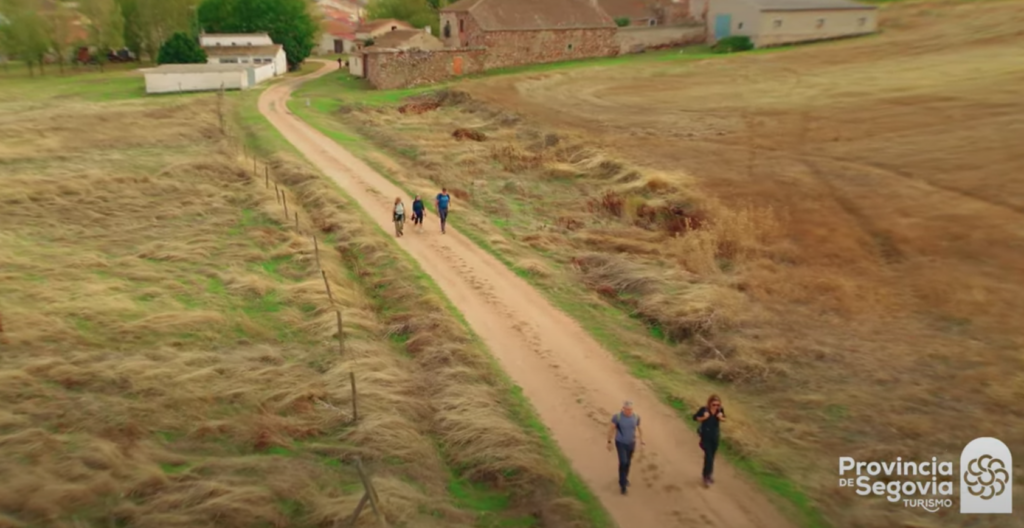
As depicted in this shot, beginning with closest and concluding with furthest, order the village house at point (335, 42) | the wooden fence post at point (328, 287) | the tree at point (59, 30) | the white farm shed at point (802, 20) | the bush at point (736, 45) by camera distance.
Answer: the wooden fence post at point (328, 287)
the white farm shed at point (802, 20)
the bush at point (736, 45)
the tree at point (59, 30)
the village house at point (335, 42)

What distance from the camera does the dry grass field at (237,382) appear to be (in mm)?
10586

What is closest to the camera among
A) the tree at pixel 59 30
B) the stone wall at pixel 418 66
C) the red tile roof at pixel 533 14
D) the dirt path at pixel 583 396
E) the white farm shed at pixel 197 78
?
the dirt path at pixel 583 396

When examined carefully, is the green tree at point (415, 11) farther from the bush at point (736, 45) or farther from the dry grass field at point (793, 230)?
the dry grass field at point (793, 230)

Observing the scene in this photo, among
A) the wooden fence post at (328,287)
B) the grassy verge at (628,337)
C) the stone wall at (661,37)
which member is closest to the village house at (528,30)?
the stone wall at (661,37)

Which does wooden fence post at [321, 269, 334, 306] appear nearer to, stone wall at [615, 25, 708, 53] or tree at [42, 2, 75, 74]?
stone wall at [615, 25, 708, 53]

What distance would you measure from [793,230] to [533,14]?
45950 mm

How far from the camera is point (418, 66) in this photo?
57.7 metres

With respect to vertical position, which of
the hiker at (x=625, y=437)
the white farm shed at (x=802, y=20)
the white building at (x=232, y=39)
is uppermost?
the white building at (x=232, y=39)

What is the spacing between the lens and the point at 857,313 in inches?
672

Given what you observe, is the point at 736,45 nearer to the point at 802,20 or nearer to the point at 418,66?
the point at 802,20

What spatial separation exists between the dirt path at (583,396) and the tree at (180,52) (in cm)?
4968

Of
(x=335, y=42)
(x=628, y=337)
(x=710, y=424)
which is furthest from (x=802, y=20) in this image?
(x=335, y=42)

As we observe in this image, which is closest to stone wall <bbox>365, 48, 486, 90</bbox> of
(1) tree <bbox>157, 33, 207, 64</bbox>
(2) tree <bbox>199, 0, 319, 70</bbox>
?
(1) tree <bbox>157, 33, 207, 64</bbox>

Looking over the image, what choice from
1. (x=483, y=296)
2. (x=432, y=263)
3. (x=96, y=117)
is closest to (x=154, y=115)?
(x=96, y=117)
